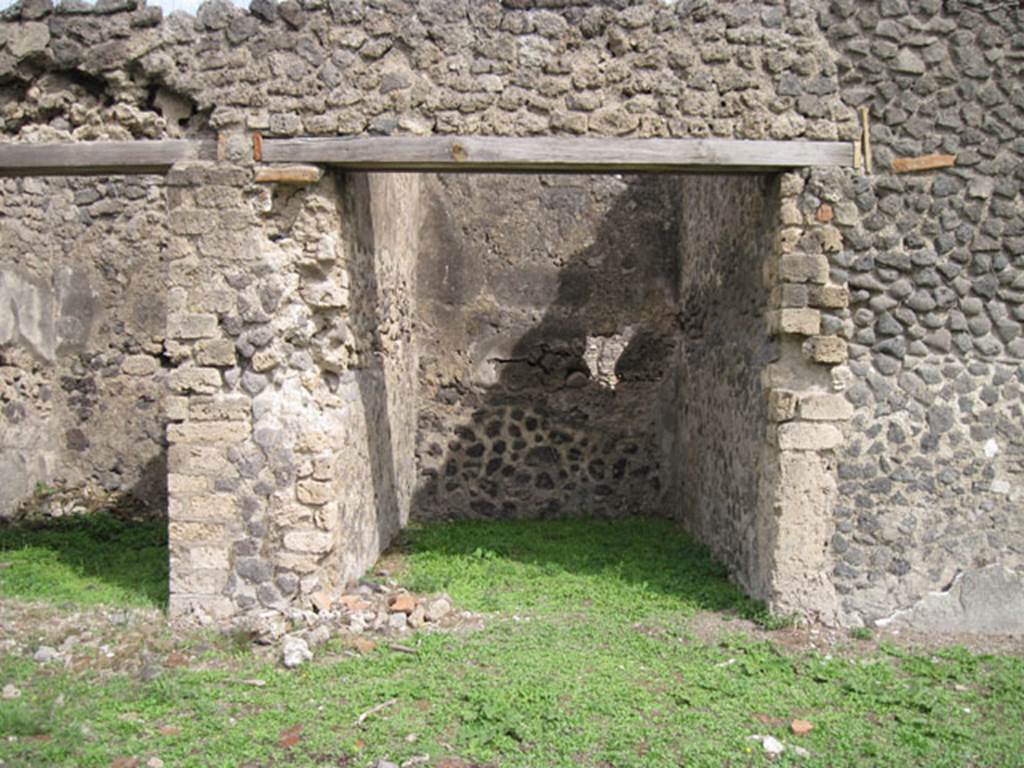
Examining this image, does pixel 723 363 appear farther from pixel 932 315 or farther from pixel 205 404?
pixel 205 404

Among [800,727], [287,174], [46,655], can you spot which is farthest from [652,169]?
[46,655]

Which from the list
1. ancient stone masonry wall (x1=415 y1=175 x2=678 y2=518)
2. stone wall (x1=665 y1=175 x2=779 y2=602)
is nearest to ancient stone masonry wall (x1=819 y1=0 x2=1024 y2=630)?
stone wall (x1=665 y1=175 x2=779 y2=602)

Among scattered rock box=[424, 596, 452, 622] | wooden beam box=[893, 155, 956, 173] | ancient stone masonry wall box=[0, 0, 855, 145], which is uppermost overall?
ancient stone masonry wall box=[0, 0, 855, 145]

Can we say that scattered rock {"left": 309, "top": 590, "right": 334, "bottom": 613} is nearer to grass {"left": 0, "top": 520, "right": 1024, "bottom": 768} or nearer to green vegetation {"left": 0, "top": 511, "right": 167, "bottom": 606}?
grass {"left": 0, "top": 520, "right": 1024, "bottom": 768}

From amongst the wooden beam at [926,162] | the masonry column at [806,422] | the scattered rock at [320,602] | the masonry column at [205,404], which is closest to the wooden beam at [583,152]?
the masonry column at [806,422]

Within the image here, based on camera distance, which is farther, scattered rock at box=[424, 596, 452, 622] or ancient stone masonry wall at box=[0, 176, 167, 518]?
ancient stone masonry wall at box=[0, 176, 167, 518]

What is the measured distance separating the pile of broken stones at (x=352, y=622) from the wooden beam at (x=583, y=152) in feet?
9.28

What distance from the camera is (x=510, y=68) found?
529 centimetres

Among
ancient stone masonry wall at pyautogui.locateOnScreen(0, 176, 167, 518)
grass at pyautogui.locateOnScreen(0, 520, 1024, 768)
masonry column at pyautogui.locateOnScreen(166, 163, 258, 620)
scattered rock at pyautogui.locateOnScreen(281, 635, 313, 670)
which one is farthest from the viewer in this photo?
ancient stone masonry wall at pyautogui.locateOnScreen(0, 176, 167, 518)

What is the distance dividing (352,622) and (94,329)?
5.13 metres

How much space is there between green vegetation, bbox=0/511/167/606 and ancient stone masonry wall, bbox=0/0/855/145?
10.7ft

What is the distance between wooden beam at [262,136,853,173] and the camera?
522 cm

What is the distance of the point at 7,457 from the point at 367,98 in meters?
5.60

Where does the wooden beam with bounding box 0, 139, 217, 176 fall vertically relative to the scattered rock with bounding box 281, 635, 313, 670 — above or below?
above
